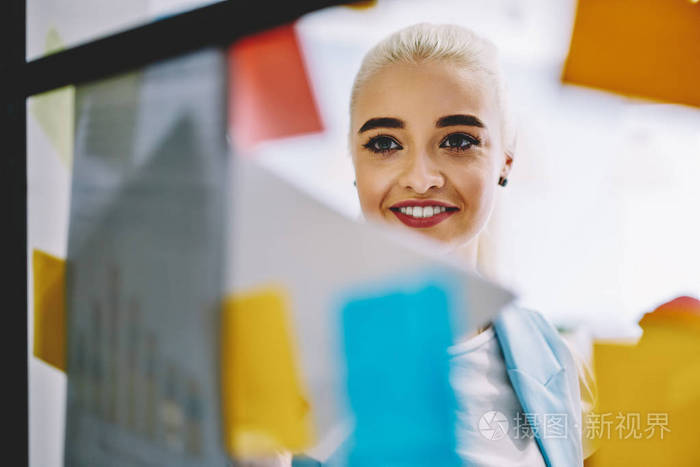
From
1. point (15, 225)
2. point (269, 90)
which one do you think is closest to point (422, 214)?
point (269, 90)

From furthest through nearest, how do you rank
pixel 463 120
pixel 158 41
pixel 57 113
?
1. pixel 57 113
2. pixel 158 41
3. pixel 463 120

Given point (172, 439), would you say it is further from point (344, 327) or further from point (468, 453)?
point (468, 453)

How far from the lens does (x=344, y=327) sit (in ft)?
3.37

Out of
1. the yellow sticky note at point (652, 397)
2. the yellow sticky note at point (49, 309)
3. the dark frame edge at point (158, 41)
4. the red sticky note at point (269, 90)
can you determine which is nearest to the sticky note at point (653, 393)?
the yellow sticky note at point (652, 397)

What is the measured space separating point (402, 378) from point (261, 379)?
311mm

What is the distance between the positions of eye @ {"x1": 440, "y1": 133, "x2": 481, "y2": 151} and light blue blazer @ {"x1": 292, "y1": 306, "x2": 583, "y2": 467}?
0.32 meters

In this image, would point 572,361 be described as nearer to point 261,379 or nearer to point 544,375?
point 544,375

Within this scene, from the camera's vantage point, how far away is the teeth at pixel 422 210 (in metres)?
0.95

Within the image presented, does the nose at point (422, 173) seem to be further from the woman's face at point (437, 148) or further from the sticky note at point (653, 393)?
the sticky note at point (653, 393)

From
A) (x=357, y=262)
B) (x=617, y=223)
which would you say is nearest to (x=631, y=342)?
(x=617, y=223)

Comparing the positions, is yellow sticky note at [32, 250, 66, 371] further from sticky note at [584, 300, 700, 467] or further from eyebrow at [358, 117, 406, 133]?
sticky note at [584, 300, 700, 467]

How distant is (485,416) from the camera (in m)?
0.97

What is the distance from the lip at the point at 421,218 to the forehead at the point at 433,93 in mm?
146

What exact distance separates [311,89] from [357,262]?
37 centimetres
